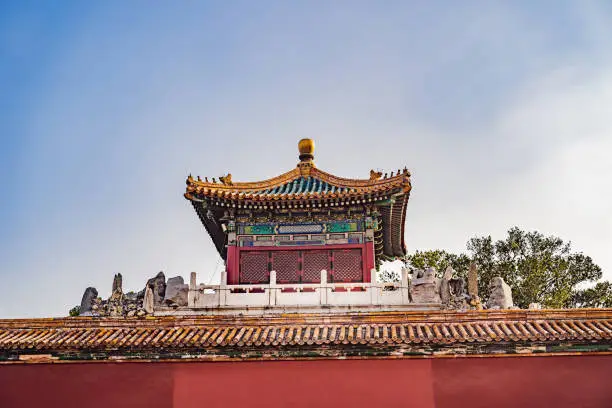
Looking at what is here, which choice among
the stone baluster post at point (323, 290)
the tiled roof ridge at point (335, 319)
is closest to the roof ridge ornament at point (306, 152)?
the stone baluster post at point (323, 290)

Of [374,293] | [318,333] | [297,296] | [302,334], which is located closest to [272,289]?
[297,296]

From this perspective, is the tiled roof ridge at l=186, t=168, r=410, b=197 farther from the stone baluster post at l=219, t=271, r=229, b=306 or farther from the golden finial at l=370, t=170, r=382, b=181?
the stone baluster post at l=219, t=271, r=229, b=306

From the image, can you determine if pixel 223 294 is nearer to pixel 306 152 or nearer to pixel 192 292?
pixel 192 292

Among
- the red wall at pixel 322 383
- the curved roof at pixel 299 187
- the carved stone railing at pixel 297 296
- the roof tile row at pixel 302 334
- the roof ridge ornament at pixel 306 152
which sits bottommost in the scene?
the red wall at pixel 322 383

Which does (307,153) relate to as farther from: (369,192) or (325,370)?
(325,370)

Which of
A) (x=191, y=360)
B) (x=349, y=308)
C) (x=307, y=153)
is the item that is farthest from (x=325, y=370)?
(x=307, y=153)

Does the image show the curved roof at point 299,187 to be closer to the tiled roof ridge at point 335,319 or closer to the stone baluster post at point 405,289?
the stone baluster post at point 405,289

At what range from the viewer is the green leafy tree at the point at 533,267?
99.1ft

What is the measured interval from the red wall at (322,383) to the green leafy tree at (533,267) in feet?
62.5

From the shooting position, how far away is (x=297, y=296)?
17250 mm

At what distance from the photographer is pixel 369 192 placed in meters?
18.8

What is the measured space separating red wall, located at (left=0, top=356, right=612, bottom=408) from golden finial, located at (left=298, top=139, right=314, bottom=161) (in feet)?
37.3

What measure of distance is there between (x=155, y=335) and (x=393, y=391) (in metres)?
4.92

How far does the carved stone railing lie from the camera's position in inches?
672
